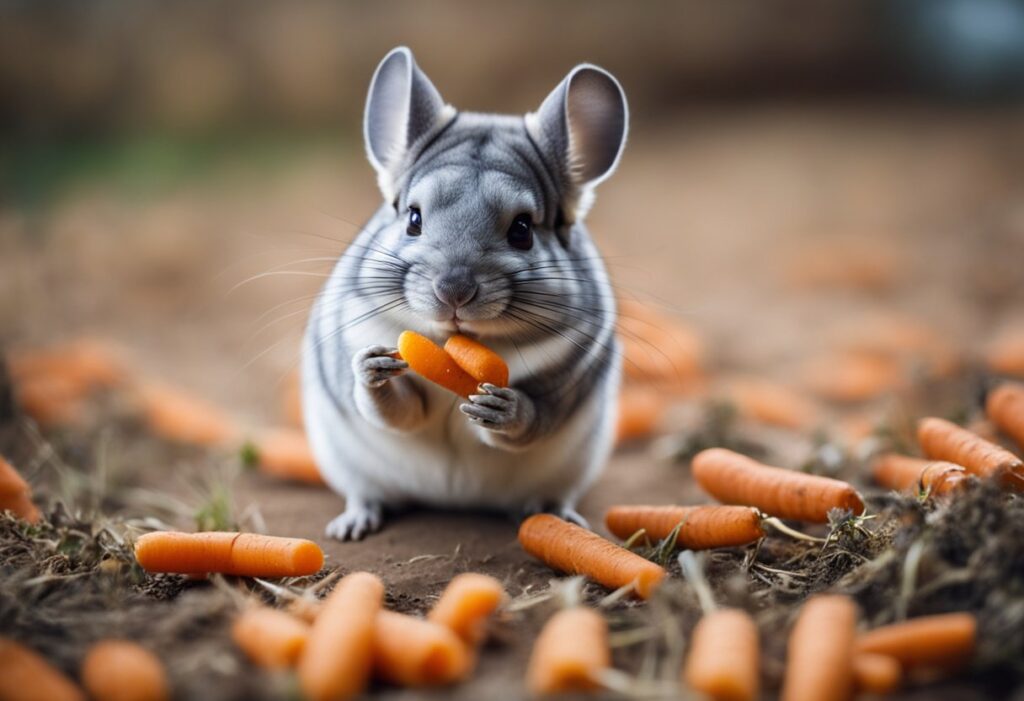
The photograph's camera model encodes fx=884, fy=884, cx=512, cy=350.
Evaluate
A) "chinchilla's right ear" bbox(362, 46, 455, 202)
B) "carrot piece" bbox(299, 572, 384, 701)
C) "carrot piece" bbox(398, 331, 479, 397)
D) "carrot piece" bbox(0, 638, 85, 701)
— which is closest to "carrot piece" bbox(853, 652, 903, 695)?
"carrot piece" bbox(299, 572, 384, 701)

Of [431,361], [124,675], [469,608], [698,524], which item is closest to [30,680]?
[124,675]

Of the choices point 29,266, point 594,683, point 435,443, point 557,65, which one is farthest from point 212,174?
point 594,683

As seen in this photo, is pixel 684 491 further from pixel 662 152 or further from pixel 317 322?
pixel 662 152

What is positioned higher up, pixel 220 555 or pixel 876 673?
pixel 876 673

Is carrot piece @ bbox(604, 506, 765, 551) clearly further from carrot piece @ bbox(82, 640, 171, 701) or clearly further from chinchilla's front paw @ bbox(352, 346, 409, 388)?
carrot piece @ bbox(82, 640, 171, 701)

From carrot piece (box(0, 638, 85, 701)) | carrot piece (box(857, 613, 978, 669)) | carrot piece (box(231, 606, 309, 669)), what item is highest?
carrot piece (box(857, 613, 978, 669))

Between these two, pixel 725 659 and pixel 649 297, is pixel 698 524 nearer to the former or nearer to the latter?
pixel 725 659
